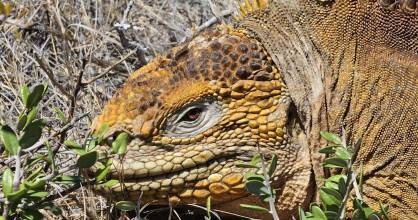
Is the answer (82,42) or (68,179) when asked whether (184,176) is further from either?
(82,42)

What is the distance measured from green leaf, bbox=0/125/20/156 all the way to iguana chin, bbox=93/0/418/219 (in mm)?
792

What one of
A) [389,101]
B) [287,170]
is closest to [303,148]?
[287,170]

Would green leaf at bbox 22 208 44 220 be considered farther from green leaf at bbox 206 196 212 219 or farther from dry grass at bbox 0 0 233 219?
dry grass at bbox 0 0 233 219

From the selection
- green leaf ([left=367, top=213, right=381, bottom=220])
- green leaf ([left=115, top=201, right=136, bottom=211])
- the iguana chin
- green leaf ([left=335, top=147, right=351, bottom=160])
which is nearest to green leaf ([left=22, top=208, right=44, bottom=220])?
green leaf ([left=115, top=201, right=136, bottom=211])

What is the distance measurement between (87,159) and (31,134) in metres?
0.30

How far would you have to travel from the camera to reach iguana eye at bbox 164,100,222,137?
481cm

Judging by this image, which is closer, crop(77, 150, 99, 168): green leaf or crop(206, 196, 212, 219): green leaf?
crop(77, 150, 99, 168): green leaf

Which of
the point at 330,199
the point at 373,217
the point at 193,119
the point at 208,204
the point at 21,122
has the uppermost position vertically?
the point at 193,119

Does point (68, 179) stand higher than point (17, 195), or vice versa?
point (68, 179)

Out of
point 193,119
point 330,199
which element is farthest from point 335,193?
point 193,119

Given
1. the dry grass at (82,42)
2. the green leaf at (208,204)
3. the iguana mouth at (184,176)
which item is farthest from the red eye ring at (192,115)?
the dry grass at (82,42)

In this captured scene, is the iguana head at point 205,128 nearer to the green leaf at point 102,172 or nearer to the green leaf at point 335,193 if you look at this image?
the green leaf at point 102,172

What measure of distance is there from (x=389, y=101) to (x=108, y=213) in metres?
1.76

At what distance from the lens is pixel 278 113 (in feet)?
15.8
